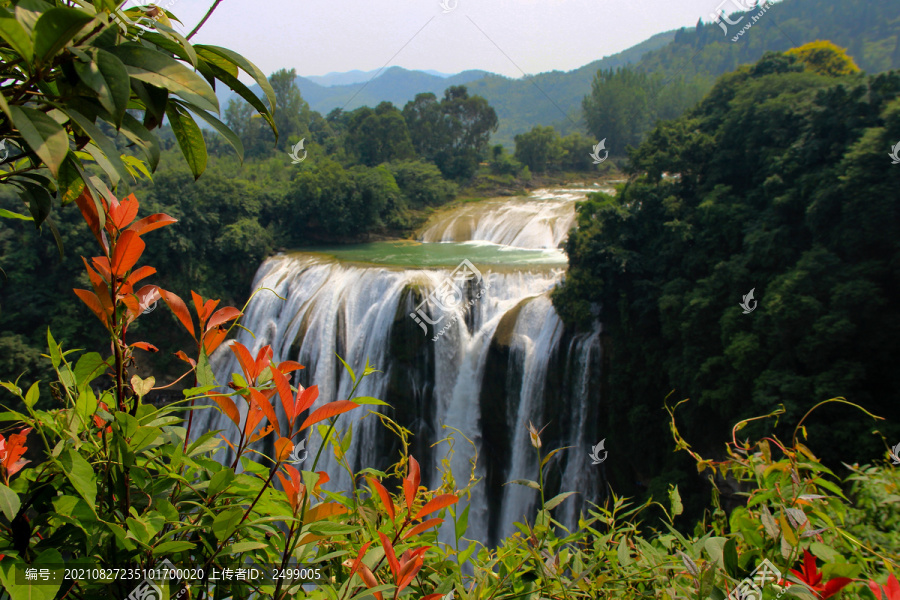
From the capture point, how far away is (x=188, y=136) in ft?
2.50

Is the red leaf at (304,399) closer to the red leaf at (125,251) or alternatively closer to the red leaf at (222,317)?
the red leaf at (222,317)

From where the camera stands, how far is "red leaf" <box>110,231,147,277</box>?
2.43ft

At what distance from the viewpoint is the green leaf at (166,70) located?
63 centimetres

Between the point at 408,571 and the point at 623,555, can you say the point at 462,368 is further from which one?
the point at 408,571

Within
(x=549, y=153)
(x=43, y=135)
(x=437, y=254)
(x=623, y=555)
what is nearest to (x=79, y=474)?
(x=43, y=135)

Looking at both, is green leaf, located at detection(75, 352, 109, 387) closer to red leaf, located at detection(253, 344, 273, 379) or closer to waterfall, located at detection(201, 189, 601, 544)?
red leaf, located at detection(253, 344, 273, 379)

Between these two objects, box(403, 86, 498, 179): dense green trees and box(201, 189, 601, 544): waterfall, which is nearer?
box(201, 189, 601, 544): waterfall

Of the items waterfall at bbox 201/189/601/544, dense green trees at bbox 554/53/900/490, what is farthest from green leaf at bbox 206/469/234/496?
waterfall at bbox 201/189/601/544

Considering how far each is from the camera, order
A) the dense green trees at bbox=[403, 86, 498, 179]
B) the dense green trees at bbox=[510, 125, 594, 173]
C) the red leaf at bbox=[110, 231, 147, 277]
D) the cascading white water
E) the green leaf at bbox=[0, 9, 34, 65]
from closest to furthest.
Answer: the green leaf at bbox=[0, 9, 34, 65] < the red leaf at bbox=[110, 231, 147, 277] < the cascading white water < the dense green trees at bbox=[510, 125, 594, 173] < the dense green trees at bbox=[403, 86, 498, 179]

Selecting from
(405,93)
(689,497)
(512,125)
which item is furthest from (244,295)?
(405,93)

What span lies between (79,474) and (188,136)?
1.59 feet

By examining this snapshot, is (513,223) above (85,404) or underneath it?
underneath

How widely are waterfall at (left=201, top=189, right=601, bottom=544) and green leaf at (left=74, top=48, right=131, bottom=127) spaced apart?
9121 millimetres

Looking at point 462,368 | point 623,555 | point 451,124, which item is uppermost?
point 451,124
